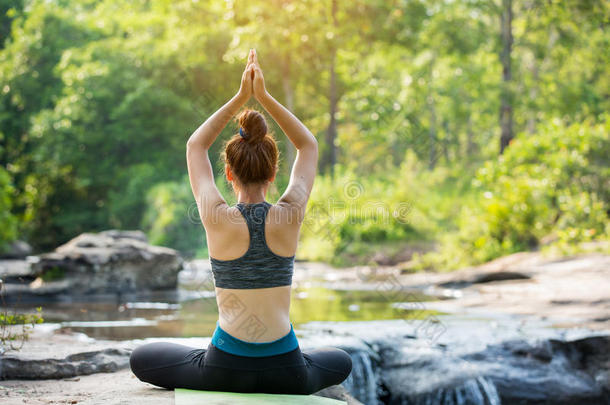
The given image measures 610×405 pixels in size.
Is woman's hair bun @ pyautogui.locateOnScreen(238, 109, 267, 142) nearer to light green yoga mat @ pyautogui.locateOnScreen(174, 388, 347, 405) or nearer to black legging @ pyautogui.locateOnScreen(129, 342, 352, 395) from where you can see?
black legging @ pyautogui.locateOnScreen(129, 342, 352, 395)

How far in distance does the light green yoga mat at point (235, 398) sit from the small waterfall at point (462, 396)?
7.94 feet

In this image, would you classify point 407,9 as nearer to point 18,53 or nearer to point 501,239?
point 501,239

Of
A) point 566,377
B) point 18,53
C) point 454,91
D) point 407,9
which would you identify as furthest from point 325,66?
point 566,377

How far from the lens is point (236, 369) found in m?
2.99

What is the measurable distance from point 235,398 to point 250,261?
0.62 meters

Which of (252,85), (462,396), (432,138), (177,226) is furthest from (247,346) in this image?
(432,138)

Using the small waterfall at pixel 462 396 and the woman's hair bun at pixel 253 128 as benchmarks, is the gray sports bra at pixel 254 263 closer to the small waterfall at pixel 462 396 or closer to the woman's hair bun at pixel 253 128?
the woman's hair bun at pixel 253 128

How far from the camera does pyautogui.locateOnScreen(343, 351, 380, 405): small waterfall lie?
17.1 feet

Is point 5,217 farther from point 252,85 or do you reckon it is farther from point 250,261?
point 250,261

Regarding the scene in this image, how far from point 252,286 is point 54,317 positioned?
618 centimetres

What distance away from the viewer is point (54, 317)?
8234 mm

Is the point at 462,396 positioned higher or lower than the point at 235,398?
lower

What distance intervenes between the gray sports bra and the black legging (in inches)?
14.0

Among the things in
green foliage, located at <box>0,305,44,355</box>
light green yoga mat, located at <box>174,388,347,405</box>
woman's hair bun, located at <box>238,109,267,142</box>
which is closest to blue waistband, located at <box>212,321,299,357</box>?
light green yoga mat, located at <box>174,388,347,405</box>
